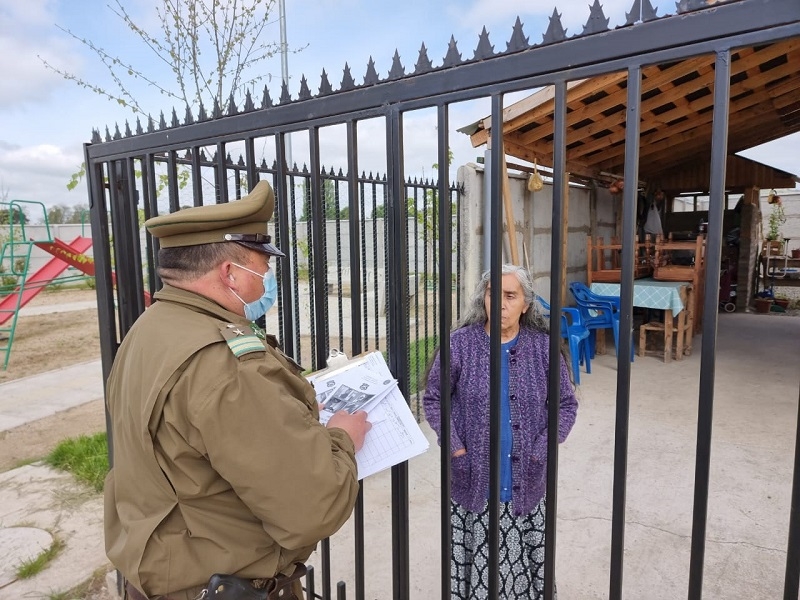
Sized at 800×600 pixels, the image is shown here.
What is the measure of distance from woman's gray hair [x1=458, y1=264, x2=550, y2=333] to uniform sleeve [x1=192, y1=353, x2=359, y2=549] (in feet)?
3.93

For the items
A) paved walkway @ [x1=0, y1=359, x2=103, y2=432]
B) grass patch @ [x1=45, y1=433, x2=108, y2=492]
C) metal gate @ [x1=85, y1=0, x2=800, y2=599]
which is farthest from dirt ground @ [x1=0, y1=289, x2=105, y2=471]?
metal gate @ [x1=85, y1=0, x2=800, y2=599]

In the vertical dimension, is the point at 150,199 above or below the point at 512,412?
above

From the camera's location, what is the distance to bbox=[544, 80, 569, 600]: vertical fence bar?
1.21 m

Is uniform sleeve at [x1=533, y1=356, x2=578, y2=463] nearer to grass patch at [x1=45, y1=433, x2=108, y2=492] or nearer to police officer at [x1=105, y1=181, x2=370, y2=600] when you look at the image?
police officer at [x1=105, y1=181, x2=370, y2=600]

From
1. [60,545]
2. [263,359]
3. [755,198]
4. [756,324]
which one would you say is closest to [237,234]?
[263,359]

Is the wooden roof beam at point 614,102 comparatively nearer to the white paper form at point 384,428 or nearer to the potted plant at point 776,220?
the white paper form at point 384,428

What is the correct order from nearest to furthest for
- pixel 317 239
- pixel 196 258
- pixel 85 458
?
Result: pixel 196 258
pixel 317 239
pixel 85 458

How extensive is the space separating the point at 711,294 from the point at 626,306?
17cm

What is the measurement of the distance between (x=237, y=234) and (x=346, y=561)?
2.33 metres

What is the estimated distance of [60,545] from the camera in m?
3.15

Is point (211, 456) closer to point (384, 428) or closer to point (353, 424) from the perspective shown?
point (353, 424)

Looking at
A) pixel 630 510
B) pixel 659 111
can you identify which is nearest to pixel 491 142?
pixel 630 510

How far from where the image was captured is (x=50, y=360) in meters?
8.22

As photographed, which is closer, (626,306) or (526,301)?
(626,306)
